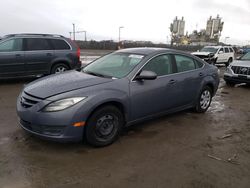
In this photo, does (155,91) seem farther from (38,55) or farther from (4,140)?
(38,55)

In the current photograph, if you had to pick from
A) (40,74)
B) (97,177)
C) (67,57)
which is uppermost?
(67,57)

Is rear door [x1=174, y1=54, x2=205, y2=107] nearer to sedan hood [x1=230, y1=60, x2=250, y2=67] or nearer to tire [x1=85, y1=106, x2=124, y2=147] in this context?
tire [x1=85, y1=106, x2=124, y2=147]

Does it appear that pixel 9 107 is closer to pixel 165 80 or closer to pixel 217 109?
pixel 165 80

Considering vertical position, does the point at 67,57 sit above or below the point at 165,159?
above

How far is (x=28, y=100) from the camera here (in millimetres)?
3389

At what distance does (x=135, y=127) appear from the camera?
4445mm

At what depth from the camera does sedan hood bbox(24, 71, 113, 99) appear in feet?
11.0

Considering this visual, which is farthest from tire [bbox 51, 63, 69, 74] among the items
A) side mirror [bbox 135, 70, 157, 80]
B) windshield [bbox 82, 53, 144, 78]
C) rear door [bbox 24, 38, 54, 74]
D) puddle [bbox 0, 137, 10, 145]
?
side mirror [bbox 135, 70, 157, 80]

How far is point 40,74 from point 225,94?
6.66 meters

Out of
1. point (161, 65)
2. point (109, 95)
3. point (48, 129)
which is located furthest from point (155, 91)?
point (48, 129)

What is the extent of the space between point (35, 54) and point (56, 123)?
18.3 feet

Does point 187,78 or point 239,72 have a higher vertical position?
point 187,78

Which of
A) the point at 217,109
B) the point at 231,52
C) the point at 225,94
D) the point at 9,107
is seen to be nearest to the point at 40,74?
the point at 9,107

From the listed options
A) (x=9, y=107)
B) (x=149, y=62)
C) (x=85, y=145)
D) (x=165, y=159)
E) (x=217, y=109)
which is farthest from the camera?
(x=217, y=109)
